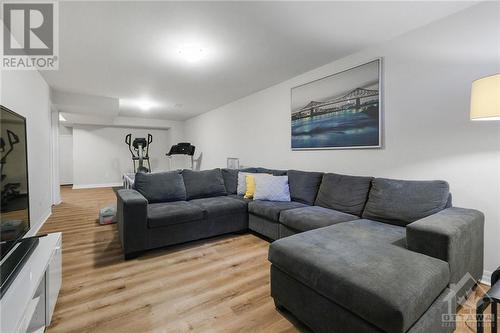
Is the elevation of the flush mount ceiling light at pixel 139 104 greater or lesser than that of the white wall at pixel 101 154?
greater

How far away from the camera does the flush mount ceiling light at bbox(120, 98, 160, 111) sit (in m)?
5.15

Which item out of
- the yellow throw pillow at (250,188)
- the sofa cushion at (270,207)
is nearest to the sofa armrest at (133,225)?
the sofa cushion at (270,207)

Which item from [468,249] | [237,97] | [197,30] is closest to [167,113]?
[237,97]

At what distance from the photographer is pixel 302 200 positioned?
2.96m

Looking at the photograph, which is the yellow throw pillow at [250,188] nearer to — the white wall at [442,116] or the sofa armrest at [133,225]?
the white wall at [442,116]

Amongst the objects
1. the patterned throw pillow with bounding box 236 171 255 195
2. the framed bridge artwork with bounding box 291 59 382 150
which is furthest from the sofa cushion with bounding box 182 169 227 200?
→ the framed bridge artwork with bounding box 291 59 382 150

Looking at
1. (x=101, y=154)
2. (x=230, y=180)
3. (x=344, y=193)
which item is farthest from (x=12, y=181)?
(x=101, y=154)

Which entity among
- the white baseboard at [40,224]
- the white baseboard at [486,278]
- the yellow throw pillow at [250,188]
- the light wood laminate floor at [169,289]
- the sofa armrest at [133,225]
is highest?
the yellow throw pillow at [250,188]

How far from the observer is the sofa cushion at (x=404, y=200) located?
6.36 feet

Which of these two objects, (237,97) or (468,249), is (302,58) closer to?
(237,97)

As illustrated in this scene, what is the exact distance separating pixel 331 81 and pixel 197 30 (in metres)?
1.74

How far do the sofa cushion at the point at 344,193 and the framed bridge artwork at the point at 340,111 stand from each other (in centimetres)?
44

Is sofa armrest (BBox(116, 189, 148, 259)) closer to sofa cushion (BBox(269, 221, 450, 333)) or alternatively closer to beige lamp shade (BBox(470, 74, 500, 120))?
sofa cushion (BBox(269, 221, 450, 333))

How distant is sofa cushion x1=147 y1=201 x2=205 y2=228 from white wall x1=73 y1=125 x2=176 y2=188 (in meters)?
Result: 5.78
